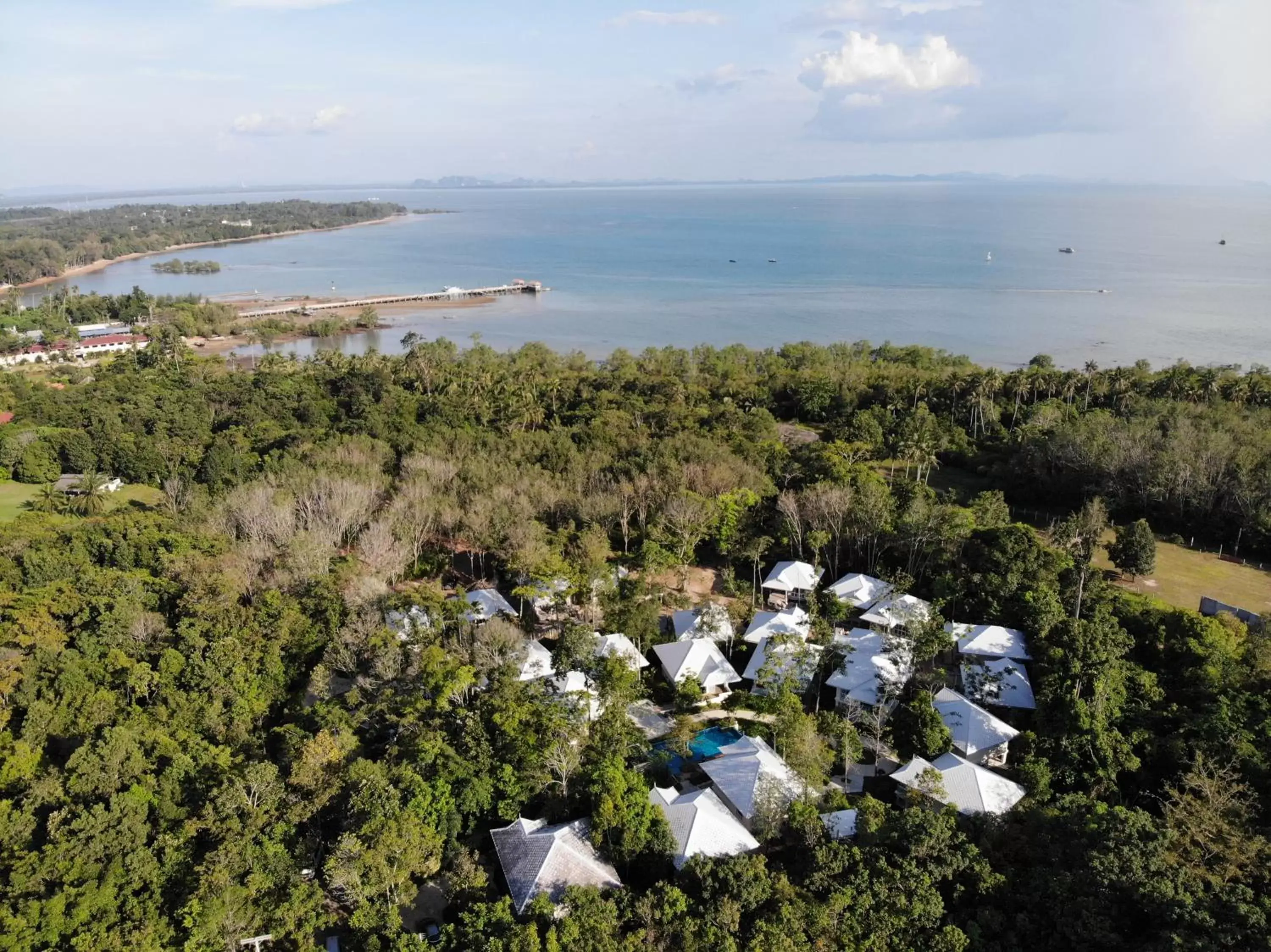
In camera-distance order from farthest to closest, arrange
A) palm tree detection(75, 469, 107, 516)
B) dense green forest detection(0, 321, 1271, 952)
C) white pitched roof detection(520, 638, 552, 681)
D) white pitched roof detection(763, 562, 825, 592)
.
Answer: palm tree detection(75, 469, 107, 516), white pitched roof detection(763, 562, 825, 592), white pitched roof detection(520, 638, 552, 681), dense green forest detection(0, 321, 1271, 952)

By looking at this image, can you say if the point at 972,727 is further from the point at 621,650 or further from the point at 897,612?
the point at 621,650

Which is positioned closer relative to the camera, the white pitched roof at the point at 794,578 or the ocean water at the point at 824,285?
the white pitched roof at the point at 794,578

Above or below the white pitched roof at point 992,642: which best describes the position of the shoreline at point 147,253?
above

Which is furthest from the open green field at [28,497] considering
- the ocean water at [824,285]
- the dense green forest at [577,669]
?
the ocean water at [824,285]

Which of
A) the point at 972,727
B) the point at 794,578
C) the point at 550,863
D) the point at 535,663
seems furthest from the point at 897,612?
the point at 550,863

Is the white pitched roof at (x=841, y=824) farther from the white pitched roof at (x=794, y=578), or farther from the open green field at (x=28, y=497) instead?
the open green field at (x=28, y=497)

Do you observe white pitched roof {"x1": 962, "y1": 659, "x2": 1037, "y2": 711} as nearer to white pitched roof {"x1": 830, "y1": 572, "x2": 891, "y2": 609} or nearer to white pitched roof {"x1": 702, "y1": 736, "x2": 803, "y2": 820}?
white pitched roof {"x1": 830, "y1": 572, "x2": 891, "y2": 609}

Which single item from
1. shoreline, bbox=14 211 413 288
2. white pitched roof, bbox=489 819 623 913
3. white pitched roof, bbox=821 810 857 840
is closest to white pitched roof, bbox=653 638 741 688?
white pitched roof, bbox=821 810 857 840
